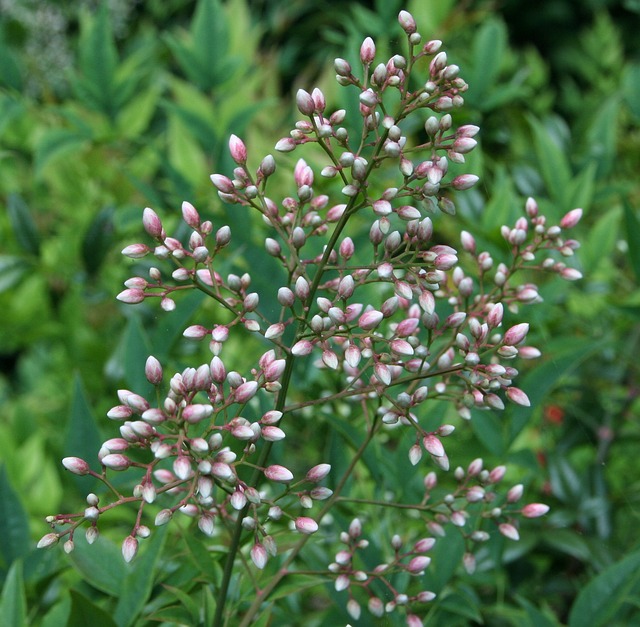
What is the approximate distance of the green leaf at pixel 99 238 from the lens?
5.37 ft

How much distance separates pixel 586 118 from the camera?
7.59ft

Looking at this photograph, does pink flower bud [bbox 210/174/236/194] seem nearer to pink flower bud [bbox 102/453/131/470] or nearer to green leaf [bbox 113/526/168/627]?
pink flower bud [bbox 102/453/131/470]

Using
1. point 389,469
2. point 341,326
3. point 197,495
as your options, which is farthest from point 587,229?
point 197,495

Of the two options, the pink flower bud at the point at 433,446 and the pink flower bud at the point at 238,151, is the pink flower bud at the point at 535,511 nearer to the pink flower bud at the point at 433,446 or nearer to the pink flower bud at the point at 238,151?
the pink flower bud at the point at 433,446

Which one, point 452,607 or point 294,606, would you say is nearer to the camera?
point 452,607

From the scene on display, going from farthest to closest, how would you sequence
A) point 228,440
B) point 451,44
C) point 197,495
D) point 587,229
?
point 451,44, point 587,229, point 228,440, point 197,495

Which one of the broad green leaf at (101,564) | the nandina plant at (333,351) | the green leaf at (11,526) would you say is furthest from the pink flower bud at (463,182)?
the green leaf at (11,526)

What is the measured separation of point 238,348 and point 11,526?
0.79 meters

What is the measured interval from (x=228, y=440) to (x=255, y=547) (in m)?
0.14

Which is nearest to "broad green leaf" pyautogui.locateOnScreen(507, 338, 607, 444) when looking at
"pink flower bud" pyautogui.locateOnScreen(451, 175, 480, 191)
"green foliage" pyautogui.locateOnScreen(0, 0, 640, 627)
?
"green foliage" pyautogui.locateOnScreen(0, 0, 640, 627)

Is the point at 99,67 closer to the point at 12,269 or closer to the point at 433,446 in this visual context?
the point at 12,269

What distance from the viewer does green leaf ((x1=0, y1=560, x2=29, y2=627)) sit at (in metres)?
0.86

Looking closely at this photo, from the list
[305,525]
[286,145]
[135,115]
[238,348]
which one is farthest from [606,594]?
[135,115]

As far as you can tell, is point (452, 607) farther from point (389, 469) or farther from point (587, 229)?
point (587, 229)
